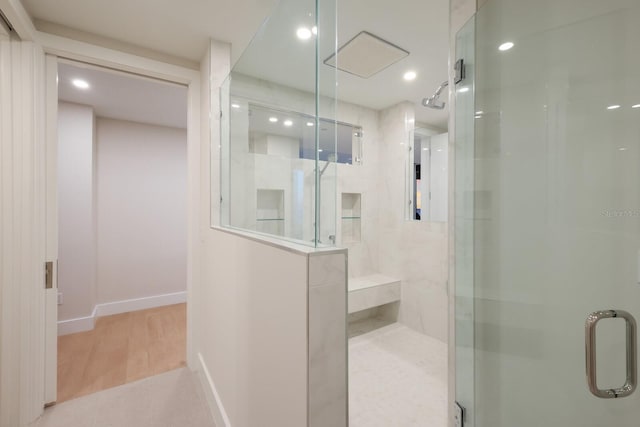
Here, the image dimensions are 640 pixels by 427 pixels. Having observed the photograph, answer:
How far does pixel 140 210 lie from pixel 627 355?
4267 millimetres

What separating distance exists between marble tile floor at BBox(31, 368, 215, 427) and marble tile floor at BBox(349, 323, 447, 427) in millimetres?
1011

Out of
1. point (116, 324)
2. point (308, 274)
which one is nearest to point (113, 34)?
point (308, 274)

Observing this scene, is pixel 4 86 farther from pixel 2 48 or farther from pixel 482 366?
pixel 482 366

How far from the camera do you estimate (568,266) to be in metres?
0.85

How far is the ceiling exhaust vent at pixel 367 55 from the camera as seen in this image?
1.83 meters

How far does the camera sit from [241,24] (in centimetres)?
165

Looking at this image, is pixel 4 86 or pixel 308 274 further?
pixel 4 86

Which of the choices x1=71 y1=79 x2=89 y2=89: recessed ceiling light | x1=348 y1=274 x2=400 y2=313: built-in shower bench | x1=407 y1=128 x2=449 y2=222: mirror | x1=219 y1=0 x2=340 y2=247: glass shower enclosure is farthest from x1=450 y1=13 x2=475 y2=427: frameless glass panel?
x1=71 y1=79 x2=89 y2=89: recessed ceiling light

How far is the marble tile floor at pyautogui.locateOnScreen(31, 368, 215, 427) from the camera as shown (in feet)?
5.32

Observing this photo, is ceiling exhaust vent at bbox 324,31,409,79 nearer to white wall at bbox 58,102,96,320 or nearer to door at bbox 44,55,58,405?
door at bbox 44,55,58,405

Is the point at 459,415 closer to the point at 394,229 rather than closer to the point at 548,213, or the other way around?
the point at 548,213

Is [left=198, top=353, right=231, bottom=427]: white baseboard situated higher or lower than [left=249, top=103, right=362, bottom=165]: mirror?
lower

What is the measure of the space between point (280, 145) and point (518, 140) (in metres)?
1.00

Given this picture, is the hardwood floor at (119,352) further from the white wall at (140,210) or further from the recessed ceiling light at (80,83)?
the recessed ceiling light at (80,83)
